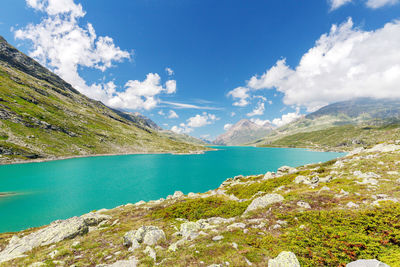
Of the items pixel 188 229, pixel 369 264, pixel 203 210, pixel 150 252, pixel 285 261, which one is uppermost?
pixel 369 264

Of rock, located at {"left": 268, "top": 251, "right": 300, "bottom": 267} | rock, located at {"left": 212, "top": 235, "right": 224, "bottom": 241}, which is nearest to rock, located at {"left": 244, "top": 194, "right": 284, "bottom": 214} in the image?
rock, located at {"left": 212, "top": 235, "right": 224, "bottom": 241}

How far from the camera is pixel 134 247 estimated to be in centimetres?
1242

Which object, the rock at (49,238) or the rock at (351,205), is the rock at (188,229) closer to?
the rock at (49,238)

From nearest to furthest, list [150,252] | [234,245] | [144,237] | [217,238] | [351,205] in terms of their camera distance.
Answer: [234,245], [150,252], [217,238], [144,237], [351,205]

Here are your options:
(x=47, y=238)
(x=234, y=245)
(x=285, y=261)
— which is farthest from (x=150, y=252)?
(x=47, y=238)

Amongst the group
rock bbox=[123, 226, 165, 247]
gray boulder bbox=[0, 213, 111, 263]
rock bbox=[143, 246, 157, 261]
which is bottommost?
gray boulder bbox=[0, 213, 111, 263]

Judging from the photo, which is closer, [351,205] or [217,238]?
[217,238]

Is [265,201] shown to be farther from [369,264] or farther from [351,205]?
[369,264]

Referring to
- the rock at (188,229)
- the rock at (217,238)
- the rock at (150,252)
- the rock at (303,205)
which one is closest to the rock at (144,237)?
the rock at (150,252)

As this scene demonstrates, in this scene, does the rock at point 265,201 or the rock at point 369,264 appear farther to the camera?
the rock at point 265,201

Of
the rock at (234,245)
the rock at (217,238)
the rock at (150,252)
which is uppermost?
the rock at (234,245)

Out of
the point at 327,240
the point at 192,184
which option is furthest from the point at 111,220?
the point at 192,184

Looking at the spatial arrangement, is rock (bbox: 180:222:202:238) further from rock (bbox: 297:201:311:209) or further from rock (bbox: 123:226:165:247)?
rock (bbox: 297:201:311:209)

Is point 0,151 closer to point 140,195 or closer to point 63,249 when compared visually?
point 140,195
